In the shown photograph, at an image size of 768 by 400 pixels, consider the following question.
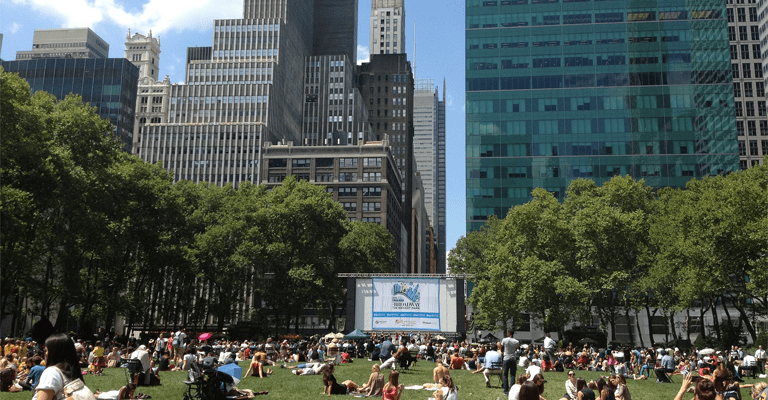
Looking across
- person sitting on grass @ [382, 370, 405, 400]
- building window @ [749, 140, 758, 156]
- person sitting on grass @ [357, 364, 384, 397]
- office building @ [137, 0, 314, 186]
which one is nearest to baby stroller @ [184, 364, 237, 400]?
person sitting on grass @ [382, 370, 405, 400]

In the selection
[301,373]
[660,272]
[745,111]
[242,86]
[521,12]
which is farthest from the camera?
[242,86]

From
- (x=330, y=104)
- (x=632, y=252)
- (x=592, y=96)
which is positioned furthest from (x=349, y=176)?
(x=632, y=252)

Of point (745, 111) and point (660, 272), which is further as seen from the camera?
point (745, 111)

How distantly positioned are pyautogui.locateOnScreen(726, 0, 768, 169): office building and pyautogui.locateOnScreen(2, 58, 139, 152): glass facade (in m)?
134

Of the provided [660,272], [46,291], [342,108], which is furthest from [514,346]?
[342,108]

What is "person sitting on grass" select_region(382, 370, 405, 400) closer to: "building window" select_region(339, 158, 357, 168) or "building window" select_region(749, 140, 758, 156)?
"building window" select_region(339, 158, 357, 168)

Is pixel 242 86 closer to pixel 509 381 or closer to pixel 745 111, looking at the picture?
pixel 745 111

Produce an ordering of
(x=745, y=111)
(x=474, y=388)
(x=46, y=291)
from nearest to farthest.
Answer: (x=474, y=388), (x=46, y=291), (x=745, y=111)

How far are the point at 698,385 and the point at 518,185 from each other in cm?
8707

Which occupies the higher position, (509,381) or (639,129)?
(639,129)

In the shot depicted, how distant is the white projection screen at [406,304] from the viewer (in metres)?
50.0

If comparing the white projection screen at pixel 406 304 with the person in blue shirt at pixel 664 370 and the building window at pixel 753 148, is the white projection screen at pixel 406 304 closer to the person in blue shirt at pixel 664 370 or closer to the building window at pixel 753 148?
the person in blue shirt at pixel 664 370

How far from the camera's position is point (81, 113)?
4453 cm

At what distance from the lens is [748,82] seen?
5177 inches
